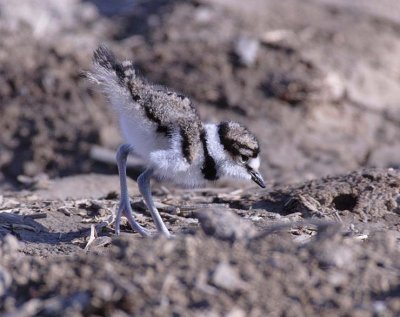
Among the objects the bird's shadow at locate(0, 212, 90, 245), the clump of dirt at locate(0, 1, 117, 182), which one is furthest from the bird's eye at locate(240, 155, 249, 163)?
the clump of dirt at locate(0, 1, 117, 182)

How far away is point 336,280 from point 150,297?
0.92 meters

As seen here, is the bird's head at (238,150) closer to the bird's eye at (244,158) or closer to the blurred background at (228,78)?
the bird's eye at (244,158)

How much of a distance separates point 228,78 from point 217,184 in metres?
2.75

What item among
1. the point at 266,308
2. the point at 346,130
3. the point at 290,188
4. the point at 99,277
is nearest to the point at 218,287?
the point at 266,308

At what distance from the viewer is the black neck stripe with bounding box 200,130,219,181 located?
5.77 metres

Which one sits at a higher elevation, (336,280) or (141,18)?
(141,18)

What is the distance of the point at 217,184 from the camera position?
8445mm

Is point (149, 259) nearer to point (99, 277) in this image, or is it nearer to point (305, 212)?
point (99, 277)

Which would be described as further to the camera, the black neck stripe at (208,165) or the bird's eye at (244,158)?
the bird's eye at (244,158)

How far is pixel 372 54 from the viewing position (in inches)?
466

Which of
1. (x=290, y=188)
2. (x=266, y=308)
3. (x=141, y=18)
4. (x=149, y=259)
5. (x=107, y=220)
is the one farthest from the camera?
(x=141, y=18)

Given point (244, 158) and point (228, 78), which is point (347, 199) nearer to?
point (244, 158)

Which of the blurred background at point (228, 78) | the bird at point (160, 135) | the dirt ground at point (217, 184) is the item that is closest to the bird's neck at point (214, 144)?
the bird at point (160, 135)

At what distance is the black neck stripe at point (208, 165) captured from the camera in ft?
18.9
